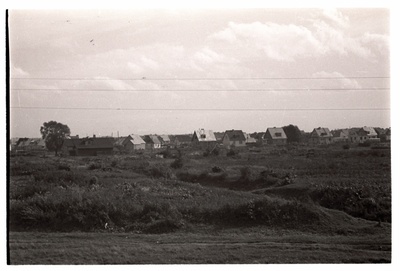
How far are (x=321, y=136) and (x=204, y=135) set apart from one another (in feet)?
10.1

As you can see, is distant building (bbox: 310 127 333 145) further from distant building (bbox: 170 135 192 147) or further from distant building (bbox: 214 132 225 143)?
distant building (bbox: 170 135 192 147)

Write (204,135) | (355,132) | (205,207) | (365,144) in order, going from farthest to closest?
(204,135), (355,132), (205,207), (365,144)

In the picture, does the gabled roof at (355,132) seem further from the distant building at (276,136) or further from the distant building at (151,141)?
the distant building at (151,141)

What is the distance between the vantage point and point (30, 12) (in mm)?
10836

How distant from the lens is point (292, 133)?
11.8m

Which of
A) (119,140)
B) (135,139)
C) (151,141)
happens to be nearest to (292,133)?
(151,141)

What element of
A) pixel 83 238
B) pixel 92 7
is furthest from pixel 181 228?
pixel 92 7

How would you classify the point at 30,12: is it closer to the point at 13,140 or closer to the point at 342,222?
the point at 13,140

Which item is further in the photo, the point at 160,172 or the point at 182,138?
the point at 160,172

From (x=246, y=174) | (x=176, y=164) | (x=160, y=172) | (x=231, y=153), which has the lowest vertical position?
(x=246, y=174)

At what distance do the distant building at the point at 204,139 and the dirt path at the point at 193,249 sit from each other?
2442 mm

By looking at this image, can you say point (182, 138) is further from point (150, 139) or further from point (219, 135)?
point (219, 135)

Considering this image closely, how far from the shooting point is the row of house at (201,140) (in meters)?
→ 11.7

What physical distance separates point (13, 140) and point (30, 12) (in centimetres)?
315
